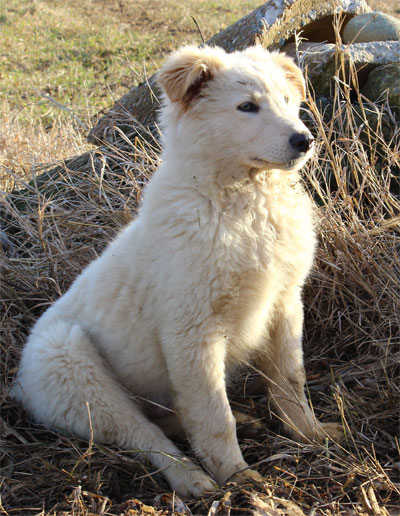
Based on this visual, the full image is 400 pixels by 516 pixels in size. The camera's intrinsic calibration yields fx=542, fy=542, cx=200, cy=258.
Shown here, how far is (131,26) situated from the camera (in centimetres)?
1383

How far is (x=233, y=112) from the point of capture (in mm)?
2270

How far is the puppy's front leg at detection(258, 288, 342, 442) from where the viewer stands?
101 inches

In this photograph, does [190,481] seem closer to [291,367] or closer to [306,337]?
[291,367]

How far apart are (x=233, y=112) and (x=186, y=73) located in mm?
253

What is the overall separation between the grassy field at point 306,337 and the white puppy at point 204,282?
149 mm

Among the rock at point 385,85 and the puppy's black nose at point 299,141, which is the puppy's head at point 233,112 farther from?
the rock at point 385,85

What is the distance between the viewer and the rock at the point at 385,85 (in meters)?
3.72

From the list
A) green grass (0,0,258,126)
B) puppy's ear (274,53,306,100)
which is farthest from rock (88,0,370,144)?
green grass (0,0,258,126)

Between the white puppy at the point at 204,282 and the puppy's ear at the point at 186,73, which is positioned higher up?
the puppy's ear at the point at 186,73

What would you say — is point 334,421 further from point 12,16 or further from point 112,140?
point 12,16

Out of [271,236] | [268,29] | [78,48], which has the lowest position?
[78,48]

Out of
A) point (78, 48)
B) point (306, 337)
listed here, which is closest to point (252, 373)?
point (306, 337)

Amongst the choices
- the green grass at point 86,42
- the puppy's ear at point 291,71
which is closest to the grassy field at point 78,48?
the green grass at point 86,42

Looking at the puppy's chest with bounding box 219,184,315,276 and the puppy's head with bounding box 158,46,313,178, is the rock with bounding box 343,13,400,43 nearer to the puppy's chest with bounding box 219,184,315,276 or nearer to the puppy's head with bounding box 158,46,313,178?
the puppy's head with bounding box 158,46,313,178
